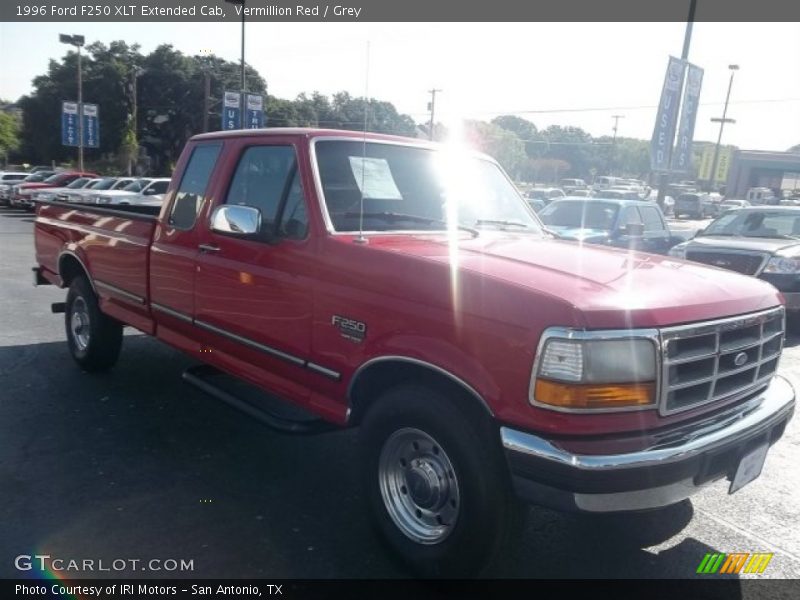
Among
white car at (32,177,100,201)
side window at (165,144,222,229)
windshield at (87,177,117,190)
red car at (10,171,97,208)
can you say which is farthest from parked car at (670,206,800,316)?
red car at (10,171,97,208)

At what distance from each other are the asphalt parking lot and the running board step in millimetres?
406

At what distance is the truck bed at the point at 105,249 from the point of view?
17.3ft

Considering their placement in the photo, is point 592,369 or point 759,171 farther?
point 759,171

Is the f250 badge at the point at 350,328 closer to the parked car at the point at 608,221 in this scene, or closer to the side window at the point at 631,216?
the parked car at the point at 608,221

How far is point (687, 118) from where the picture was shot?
55.3 ft

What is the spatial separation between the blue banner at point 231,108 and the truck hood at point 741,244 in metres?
20.6

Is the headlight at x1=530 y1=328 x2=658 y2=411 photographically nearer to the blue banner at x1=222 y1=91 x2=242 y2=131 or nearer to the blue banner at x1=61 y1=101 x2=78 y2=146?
the blue banner at x1=222 y1=91 x2=242 y2=131

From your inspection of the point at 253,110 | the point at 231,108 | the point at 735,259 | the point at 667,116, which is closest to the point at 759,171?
the point at 253,110

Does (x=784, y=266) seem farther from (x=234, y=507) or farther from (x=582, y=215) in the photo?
(x=234, y=507)

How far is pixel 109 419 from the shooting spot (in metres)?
5.11

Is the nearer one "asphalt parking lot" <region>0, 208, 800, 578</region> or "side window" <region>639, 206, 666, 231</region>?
"asphalt parking lot" <region>0, 208, 800, 578</region>

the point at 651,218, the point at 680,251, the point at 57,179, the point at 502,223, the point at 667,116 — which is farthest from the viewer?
the point at 57,179

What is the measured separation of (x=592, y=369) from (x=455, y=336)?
59cm
